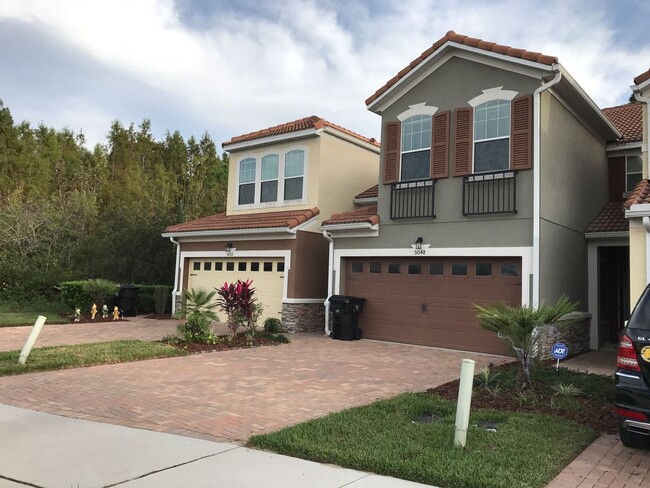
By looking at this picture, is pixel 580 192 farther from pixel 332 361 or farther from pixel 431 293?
pixel 332 361

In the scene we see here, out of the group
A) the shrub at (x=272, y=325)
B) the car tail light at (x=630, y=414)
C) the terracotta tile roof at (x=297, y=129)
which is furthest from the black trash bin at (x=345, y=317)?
the car tail light at (x=630, y=414)

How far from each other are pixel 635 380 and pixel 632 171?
41.8 feet

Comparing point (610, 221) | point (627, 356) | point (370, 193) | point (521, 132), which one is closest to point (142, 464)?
point (627, 356)

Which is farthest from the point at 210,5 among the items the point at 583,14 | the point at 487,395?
the point at 487,395

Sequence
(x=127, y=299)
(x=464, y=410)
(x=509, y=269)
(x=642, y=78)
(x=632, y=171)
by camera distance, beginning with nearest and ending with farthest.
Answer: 1. (x=464, y=410)
2. (x=642, y=78)
3. (x=509, y=269)
4. (x=632, y=171)
5. (x=127, y=299)

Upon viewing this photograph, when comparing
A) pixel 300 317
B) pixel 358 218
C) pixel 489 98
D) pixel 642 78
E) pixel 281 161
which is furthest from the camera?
pixel 281 161

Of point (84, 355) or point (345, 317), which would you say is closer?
point (84, 355)

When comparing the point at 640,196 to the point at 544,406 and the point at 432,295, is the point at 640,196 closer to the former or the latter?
the point at 432,295

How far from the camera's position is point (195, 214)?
105 ft

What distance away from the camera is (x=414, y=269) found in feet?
44.8

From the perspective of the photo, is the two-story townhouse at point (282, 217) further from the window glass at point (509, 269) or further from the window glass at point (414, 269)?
the window glass at point (509, 269)

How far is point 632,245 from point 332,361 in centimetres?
602

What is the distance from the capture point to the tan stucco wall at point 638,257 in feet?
32.6

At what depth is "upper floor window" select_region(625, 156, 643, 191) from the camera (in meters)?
15.2
